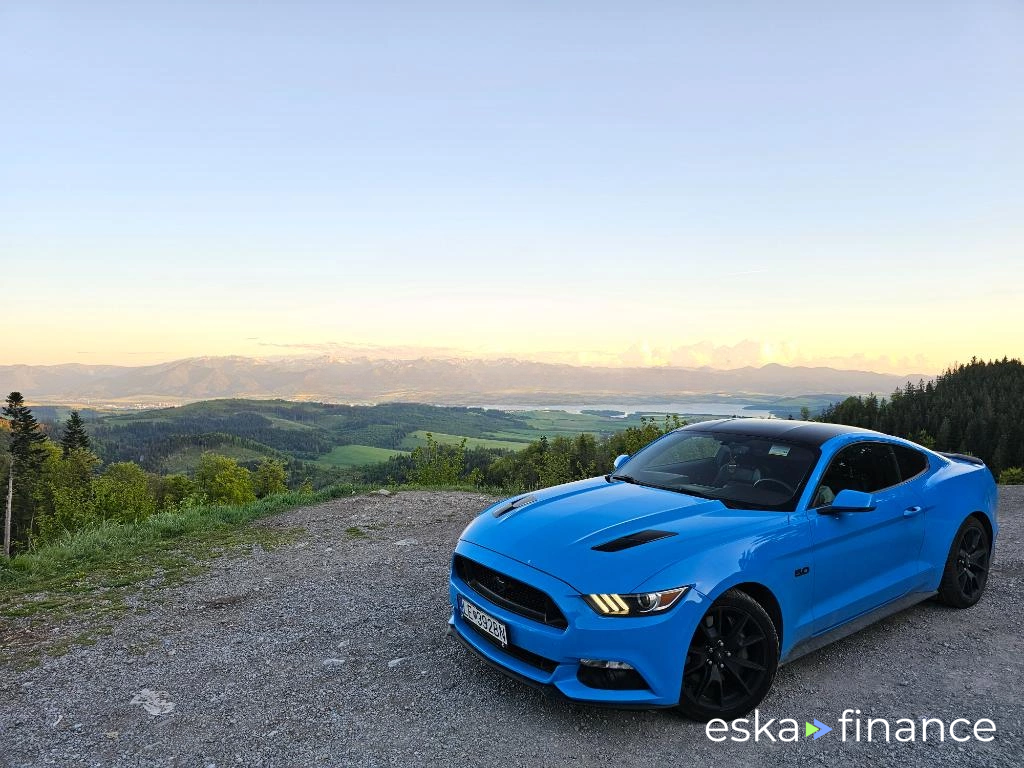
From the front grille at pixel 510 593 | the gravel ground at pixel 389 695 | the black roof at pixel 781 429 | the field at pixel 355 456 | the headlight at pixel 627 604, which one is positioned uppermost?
the black roof at pixel 781 429

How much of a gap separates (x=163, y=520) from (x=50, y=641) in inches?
171

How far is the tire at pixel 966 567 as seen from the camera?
5.33 m

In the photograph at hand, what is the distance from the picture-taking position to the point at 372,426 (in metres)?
173

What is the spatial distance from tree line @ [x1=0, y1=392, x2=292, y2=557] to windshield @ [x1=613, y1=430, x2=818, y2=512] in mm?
42370

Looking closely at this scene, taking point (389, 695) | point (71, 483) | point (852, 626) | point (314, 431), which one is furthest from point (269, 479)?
point (314, 431)

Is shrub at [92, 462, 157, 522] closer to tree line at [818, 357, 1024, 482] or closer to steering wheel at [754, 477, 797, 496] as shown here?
steering wheel at [754, 477, 797, 496]

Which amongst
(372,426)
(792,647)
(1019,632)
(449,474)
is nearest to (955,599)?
(1019,632)

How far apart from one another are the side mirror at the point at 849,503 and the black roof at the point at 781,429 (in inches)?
23.4

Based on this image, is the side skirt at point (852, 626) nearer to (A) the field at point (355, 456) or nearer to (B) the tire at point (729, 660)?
(B) the tire at point (729, 660)

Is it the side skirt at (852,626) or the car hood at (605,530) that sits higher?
the car hood at (605,530)

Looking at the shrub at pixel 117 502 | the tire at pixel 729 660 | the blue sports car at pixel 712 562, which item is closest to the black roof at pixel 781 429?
the blue sports car at pixel 712 562

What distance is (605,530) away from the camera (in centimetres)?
383

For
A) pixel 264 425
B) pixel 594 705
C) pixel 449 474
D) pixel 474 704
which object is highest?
pixel 594 705

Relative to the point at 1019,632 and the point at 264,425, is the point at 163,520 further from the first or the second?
the point at 264,425
